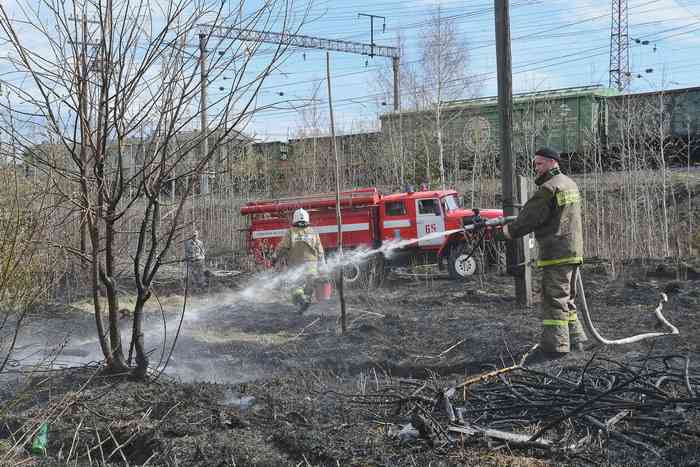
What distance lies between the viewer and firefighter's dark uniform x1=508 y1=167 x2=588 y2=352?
20.2 ft

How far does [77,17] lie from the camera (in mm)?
4121

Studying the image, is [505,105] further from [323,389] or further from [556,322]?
[323,389]

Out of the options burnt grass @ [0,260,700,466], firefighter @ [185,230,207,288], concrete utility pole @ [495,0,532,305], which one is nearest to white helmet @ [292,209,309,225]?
burnt grass @ [0,260,700,466]

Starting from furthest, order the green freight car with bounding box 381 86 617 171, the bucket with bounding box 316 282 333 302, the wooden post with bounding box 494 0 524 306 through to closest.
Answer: the green freight car with bounding box 381 86 617 171
the bucket with bounding box 316 282 333 302
the wooden post with bounding box 494 0 524 306

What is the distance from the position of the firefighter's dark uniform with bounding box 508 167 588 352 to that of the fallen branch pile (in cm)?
125

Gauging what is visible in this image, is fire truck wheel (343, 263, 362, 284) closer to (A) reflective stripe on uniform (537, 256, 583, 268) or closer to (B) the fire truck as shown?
(B) the fire truck

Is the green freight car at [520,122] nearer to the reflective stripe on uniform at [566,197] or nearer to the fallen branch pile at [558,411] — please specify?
the reflective stripe on uniform at [566,197]

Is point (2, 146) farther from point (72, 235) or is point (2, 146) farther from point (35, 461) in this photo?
point (72, 235)

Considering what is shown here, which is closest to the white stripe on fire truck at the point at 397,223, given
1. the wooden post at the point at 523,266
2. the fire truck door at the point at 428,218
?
the fire truck door at the point at 428,218

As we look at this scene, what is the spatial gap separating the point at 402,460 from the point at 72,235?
186 inches

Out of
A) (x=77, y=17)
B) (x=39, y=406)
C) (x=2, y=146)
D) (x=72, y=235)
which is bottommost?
(x=39, y=406)

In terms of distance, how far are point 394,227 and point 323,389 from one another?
10.3m

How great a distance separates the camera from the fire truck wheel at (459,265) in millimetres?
14453

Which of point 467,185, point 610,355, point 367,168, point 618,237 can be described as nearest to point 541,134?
point 467,185
